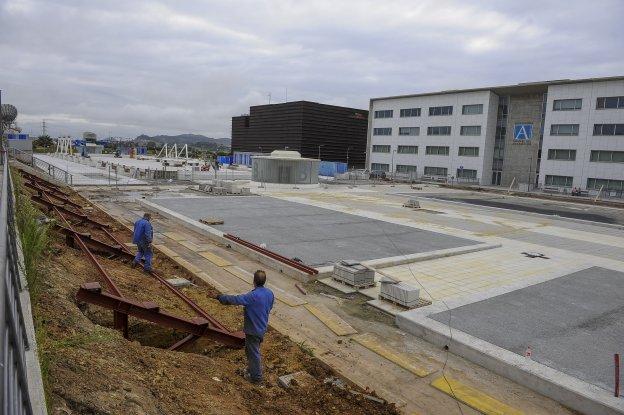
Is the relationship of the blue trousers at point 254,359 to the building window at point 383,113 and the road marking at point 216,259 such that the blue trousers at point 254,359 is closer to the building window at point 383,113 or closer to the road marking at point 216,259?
the road marking at point 216,259

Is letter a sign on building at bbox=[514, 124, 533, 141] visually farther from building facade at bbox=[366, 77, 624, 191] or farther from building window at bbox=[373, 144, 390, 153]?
building window at bbox=[373, 144, 390, 153]

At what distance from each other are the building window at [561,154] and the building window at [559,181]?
2.42 metres

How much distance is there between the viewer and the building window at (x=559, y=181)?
187 feet

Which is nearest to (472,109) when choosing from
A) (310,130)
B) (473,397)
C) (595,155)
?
(595,155)

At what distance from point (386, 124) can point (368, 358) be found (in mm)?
75697

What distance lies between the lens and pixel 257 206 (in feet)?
98.1

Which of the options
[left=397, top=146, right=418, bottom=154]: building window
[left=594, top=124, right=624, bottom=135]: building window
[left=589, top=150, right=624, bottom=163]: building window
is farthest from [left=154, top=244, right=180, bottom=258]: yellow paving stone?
[left=397, top=146, right=418, bottom=154]: building window

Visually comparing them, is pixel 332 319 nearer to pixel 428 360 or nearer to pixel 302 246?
pixel 428 360

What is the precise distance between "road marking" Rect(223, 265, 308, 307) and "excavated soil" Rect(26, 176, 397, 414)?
1.70 meters

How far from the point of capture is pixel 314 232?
2144 centimetres

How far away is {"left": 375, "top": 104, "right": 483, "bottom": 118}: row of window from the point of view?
6775 centimetres

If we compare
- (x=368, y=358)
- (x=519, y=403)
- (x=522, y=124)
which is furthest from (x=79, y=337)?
(x=522, y=124)

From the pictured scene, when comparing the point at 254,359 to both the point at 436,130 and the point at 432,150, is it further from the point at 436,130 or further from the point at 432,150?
the point at 436,130

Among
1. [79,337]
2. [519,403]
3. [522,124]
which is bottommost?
[519,403]
